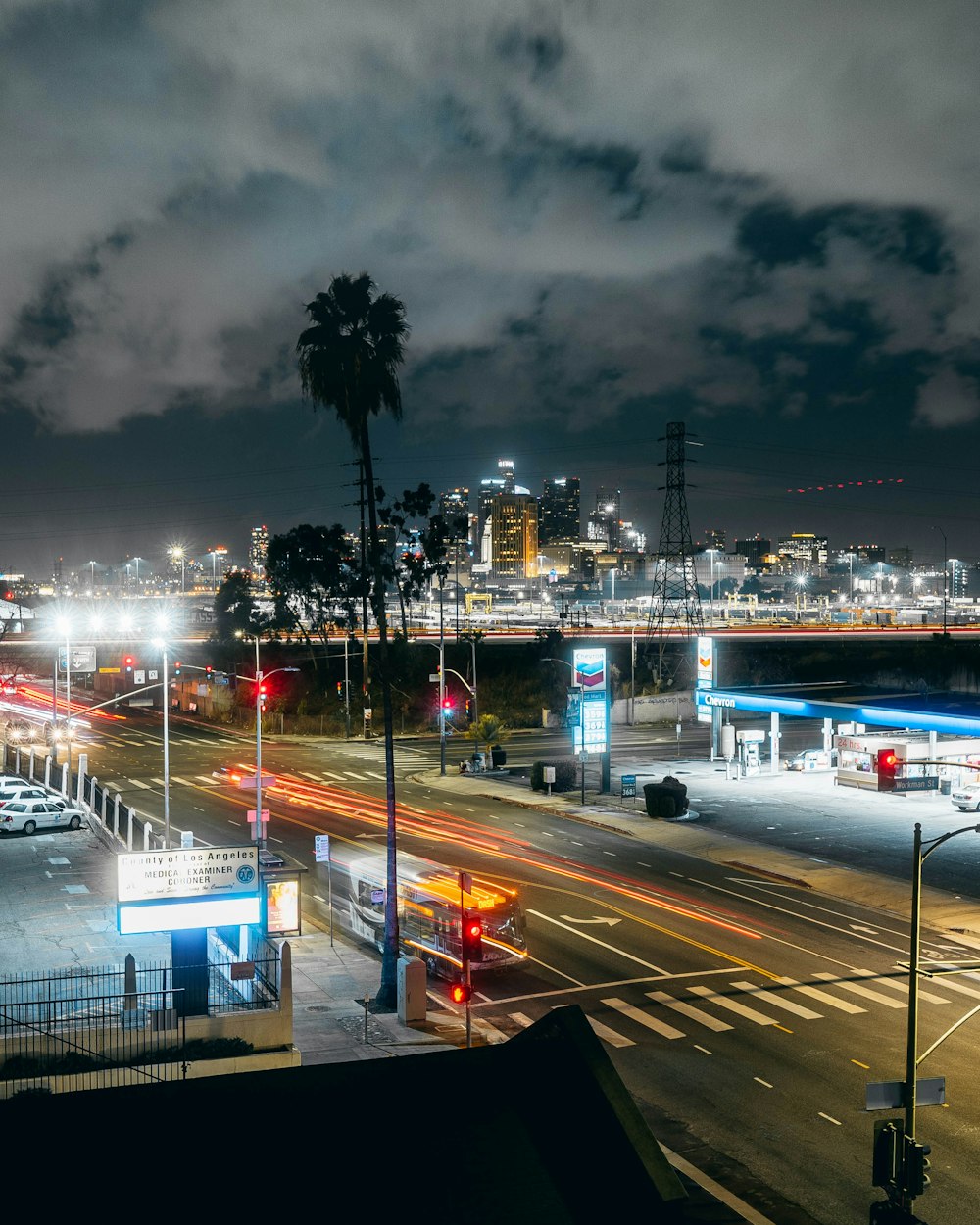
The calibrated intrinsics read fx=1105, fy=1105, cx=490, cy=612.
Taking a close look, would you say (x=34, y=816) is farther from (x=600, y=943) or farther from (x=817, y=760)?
(x=817, y=760)

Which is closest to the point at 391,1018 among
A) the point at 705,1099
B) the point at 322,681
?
the point at 705,1099

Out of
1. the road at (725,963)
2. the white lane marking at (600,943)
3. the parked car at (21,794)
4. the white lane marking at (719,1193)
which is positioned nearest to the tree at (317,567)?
the road at (725,963)

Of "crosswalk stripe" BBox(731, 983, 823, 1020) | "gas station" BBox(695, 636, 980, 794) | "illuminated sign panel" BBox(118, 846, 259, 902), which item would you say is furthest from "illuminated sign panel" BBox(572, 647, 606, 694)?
"illuminated sign panel" BBox(118, 846, 259, 902)

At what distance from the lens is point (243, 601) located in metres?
Answer: 114

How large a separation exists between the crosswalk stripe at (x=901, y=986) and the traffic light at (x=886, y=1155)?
1124 cm

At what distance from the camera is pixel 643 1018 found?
22.5 m

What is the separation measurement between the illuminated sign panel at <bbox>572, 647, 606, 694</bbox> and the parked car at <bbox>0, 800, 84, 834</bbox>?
23.7 metres

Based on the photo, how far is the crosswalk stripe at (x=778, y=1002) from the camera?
75.0 ft

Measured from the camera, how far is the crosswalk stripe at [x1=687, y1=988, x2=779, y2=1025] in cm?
2247

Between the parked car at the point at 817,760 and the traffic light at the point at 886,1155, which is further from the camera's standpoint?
the parked car at the point at 817,760

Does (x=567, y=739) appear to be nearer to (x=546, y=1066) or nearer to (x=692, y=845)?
(x=692, y=845)

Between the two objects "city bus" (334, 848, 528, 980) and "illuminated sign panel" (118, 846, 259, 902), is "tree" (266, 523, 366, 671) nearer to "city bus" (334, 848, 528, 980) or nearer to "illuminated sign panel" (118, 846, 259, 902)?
"city bus" (334, 848, 528, 980)

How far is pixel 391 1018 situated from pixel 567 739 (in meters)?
55.6

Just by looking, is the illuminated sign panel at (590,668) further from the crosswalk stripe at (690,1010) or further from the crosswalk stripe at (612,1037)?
the crosswalk stripe at (612,1037)
